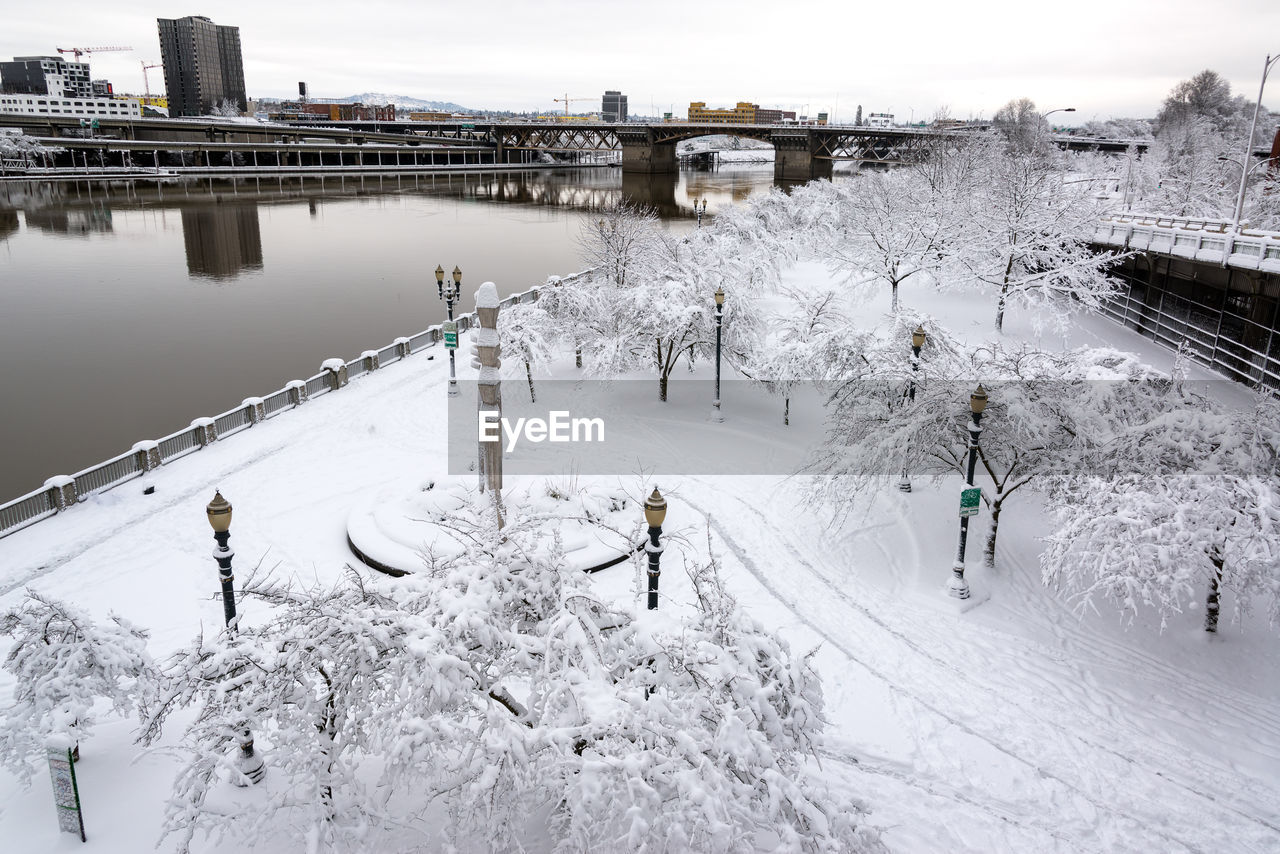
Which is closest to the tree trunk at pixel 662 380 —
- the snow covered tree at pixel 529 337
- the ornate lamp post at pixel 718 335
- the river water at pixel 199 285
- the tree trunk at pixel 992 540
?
the ornate lamp post at pixel 718 335

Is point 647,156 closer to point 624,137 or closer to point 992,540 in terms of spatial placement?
point 624,137

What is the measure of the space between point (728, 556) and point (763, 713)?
8.87 m

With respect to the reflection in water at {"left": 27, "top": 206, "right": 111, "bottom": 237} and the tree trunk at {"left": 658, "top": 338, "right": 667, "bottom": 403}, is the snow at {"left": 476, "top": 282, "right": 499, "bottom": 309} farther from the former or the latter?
the reflection in water at {"left": 27, "top": 206, "right": 111, "bottom": 237}

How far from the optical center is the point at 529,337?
24438 millimetres

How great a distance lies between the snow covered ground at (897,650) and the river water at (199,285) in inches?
329

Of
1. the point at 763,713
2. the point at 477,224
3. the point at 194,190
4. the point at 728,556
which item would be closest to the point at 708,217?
the point at 477,224

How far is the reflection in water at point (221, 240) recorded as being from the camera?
54.2 metres

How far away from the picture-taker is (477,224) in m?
78.2

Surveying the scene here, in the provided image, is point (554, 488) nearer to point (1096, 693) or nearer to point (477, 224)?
point (1096, 693)

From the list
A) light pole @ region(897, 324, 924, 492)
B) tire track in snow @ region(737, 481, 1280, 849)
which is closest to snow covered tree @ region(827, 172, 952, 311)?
light pole @ region(897, 324, 924, 492)

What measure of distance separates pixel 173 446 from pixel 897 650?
58.1 feet

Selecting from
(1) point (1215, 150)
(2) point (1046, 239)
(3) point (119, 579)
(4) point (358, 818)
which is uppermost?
(1) point (1215, 150)

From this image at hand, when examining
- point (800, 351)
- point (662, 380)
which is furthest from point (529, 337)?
point (800, 351)

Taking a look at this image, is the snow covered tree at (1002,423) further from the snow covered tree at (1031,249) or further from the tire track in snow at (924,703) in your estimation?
the snow covered tree at (1031,249)
